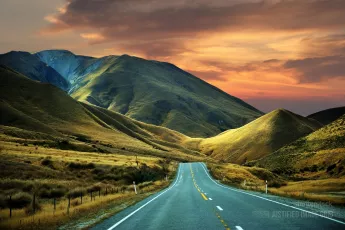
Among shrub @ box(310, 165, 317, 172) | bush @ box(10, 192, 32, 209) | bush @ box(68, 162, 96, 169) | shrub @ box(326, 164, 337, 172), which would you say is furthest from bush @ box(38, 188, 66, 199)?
shrub @ box(310, 165, 317, 172)

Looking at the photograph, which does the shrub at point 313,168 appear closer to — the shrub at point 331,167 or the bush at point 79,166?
the shrub at point 331,167

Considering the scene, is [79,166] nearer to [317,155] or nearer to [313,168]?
[313,168]

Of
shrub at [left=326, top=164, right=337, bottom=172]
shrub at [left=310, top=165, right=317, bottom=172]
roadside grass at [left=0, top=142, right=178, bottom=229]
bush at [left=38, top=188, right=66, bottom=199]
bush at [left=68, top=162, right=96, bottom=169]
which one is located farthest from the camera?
shrub at [left=310, top=165, right=317, bottom=172]

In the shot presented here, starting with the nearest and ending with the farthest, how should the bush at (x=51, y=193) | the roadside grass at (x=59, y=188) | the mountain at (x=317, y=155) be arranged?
the roadside grass at (x=59, y=188) → the bush at (x=51, y=193) → the mountain at (x=317, y=155)

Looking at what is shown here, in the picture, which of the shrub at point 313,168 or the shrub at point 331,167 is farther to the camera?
the shrub at point 313,168

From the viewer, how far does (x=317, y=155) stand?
113 meters

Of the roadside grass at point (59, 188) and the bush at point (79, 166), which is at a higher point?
the bush at point (79, 166)

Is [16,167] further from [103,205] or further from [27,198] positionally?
[103,205]

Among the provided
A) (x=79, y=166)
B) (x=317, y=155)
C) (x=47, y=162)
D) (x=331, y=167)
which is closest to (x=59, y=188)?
(x=47, y=162)

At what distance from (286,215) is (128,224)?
23.5 feet

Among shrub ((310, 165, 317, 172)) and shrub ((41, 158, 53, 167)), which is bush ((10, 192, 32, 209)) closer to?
shrub ((41, 158, 53, 167))

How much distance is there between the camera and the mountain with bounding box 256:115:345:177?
95062 mm

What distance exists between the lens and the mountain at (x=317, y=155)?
9506 cm

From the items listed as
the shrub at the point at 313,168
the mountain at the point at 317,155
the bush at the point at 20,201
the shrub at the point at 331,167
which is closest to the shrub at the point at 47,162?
the bush at the point at 20,201
